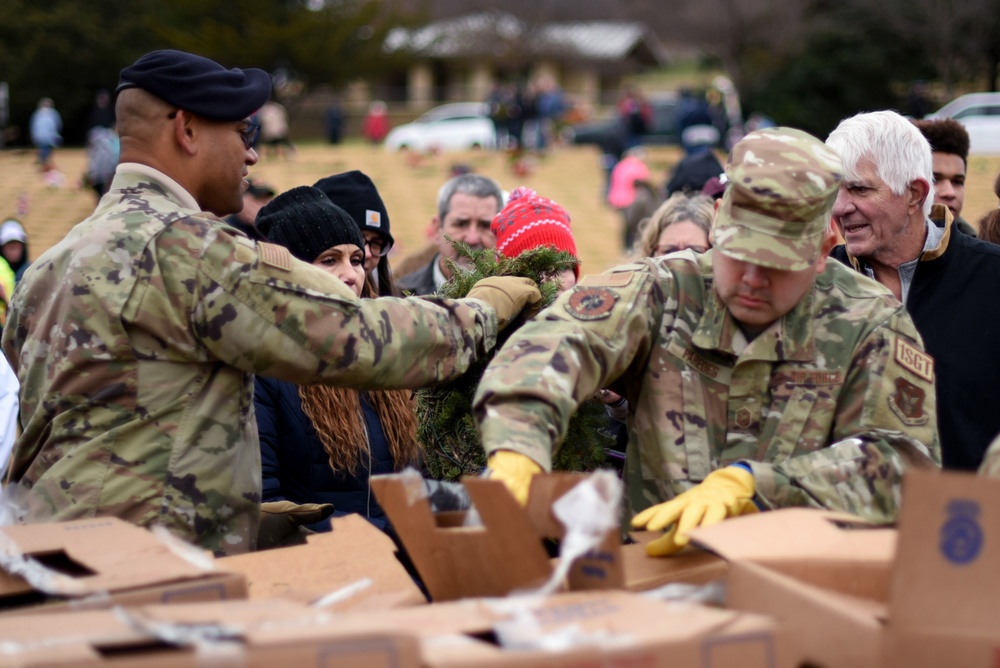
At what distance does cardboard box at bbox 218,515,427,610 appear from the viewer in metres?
2.23

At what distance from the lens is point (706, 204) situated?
5418 mm

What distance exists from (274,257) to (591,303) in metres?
0.77

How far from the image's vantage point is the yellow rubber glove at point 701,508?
2.30m

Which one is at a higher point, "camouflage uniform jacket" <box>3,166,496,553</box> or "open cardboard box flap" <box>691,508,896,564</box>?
"camouflage uniform jacket" <box>3,166,496,553</box>

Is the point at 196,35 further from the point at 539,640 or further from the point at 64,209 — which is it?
the point at 539,640

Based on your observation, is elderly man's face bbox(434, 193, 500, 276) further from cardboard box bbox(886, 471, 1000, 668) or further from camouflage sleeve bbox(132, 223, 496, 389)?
cardboard box bbox(886, 471, 1000, 668)

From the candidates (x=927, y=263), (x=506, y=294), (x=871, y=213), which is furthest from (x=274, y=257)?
(x=927, y=263)

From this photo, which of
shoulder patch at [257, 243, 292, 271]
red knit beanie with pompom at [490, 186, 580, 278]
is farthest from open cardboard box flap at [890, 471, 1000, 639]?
red knit beanie with pompom at [490, 186, 580, 278]

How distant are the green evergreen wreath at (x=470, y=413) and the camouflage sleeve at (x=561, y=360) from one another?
1.17 ft

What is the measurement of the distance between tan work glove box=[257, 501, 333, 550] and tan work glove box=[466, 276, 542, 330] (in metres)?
0.88

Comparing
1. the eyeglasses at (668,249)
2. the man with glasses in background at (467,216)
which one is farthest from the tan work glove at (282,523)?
the eyeglasses at (668,249)

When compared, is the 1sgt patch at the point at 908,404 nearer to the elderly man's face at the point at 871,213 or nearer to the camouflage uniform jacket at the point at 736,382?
the camouflage uniform jacket at the point at 736,382

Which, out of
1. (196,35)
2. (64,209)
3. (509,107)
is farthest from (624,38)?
(64,209)

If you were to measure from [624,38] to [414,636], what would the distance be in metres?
54.6
